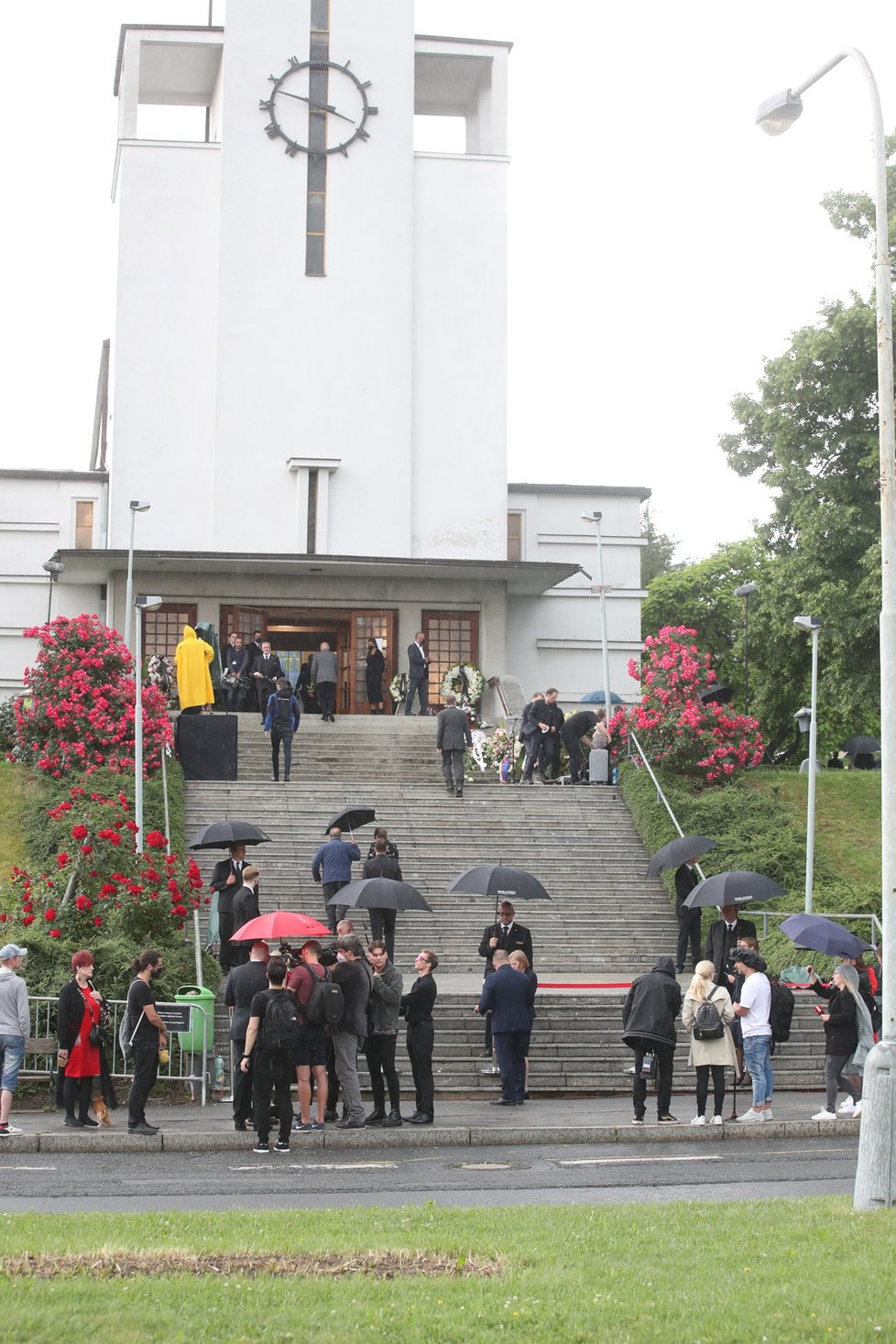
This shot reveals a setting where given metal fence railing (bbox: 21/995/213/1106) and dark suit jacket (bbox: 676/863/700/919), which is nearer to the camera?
metal fence railing (bbox: 21/995/213/1106)

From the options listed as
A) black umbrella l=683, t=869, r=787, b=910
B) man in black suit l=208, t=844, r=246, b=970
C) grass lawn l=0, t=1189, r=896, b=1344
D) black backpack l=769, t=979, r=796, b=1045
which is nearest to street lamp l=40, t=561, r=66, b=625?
man in black suit l=208, t=844, r=246, b=970

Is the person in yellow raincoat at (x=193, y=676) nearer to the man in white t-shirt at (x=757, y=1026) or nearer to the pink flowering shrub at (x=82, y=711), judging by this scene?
the pink flowering shrub at (x=82, y=711)

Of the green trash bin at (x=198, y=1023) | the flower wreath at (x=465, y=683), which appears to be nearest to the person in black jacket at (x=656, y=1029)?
the green trash bin at (x=198, y=1023)

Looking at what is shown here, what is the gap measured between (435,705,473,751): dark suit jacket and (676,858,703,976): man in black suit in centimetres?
464

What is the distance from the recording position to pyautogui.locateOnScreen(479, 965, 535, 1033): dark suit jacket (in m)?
16.8

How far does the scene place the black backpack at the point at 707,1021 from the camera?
15711 mm

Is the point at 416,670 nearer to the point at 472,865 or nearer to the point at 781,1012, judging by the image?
the point at 472,865

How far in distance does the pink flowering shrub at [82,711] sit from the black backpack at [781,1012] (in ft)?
42.8

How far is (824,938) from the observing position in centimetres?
1758

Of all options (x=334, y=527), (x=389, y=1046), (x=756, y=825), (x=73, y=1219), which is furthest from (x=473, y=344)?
(x=73, y=1219)

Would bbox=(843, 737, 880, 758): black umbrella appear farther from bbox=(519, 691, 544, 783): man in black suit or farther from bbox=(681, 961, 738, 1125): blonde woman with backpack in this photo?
bbox=(681, 961, 738, 1125): blonde woman with backpack

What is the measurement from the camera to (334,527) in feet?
128

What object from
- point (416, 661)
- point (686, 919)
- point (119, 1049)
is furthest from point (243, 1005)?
point (416, 661)

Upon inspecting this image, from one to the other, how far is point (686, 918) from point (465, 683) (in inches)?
585
